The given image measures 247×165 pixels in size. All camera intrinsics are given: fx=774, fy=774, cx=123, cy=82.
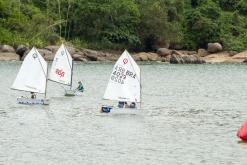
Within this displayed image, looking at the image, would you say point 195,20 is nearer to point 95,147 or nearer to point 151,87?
point 151,87

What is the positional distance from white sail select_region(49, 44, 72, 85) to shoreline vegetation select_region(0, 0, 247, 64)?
52.1m

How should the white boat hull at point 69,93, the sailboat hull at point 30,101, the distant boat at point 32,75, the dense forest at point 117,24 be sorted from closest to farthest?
the sailboat hull at point 30,101
the distant boat at point 32,75
the white boat hull at point 69,93
the dense forest at point 117,24

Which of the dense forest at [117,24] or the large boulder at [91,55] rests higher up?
the dense forest at [117,24]

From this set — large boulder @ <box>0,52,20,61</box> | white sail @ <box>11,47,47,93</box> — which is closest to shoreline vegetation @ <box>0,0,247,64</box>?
large boulder @ <box>0,52,20,61</box>

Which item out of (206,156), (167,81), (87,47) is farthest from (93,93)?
(87,47)

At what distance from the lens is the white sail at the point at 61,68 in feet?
242

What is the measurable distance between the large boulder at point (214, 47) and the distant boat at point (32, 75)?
246ft

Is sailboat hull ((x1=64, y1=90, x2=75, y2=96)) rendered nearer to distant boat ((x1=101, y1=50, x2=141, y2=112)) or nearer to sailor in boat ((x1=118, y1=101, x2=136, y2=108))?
distant boat ((x1=101, y1=50, x2=141, y2=112))

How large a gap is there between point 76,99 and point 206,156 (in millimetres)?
30062

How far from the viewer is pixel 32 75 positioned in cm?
6419

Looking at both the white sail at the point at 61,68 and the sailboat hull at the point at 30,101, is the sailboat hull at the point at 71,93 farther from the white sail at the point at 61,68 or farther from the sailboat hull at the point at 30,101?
the sailboat hull at the point at 30,101

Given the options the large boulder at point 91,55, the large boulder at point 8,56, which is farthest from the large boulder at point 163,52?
the large boulder at point 8,56

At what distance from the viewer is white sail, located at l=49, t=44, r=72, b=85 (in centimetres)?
7388

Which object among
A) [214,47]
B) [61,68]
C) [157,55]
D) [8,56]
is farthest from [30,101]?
[214,47]
